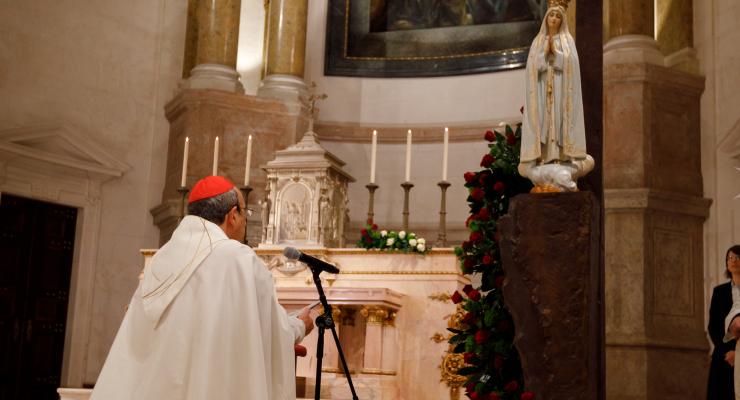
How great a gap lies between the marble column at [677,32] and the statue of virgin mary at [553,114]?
16.5ft

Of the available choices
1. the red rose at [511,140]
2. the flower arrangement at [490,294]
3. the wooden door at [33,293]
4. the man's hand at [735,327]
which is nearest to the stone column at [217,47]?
the wooden door at [33,293]

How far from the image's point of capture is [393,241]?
8.51 meters

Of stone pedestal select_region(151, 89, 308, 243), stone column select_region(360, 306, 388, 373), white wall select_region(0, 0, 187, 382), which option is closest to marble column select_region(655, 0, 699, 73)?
stone pedestal select_region(151, 89, 308, 243)

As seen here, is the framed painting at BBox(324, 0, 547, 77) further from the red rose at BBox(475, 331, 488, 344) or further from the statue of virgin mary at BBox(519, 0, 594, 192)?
the red rose at BBox(475, 331, 488, 344)

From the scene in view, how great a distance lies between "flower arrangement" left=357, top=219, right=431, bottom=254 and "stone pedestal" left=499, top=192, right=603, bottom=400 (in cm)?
257

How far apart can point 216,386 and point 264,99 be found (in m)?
8.34

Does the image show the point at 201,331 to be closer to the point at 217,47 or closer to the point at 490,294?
the point at 490,294

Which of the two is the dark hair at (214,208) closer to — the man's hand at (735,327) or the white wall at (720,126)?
the man's hand at (735,327)

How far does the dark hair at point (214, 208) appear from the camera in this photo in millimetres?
4320

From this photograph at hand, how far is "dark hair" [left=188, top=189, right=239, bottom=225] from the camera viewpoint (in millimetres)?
4320

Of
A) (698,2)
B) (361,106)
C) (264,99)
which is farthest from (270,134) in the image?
(698,2)

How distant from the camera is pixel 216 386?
4000 millimetres

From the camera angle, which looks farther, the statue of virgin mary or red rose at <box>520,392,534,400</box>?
the statue of virgin mary

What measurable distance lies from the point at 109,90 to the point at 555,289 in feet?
26.5
